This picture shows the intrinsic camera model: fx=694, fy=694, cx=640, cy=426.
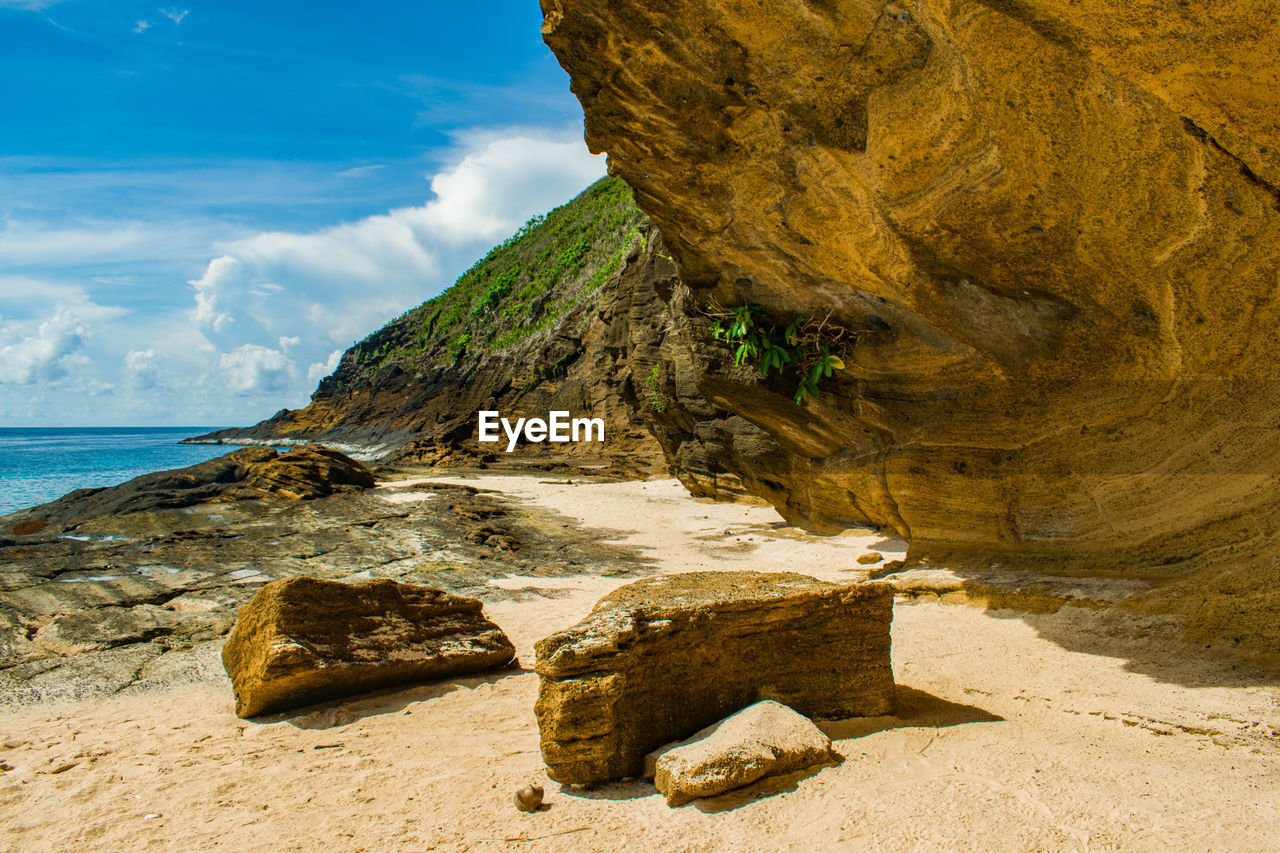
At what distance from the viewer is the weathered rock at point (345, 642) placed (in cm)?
489

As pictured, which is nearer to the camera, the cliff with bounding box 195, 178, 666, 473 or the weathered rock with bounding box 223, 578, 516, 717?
the weathered rock with bounding box 223, 578, 516, 717

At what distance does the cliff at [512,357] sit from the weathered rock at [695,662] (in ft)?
61.0

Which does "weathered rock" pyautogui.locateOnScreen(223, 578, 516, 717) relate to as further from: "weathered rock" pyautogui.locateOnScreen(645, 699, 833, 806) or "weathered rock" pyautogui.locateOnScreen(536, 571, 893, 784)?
"weathered rock" pyautogui.locateOnScreen(645, 699, 833, 806)

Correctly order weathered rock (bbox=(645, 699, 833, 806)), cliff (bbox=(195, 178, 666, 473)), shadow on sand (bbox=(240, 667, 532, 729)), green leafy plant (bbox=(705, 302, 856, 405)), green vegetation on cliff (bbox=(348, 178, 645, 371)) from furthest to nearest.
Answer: green vegetation on cliff (bbox=(348, 178, 645, 371))
cliff (bbox=(195, 178, 666, 473))
green leafy plant (bbox=(705, 302, 856, 405))
shadow on sand (bbox=(240, 667, 532, 729))
weathered rock (bbox=(645, 699, 833, 806))

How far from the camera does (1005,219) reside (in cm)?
512

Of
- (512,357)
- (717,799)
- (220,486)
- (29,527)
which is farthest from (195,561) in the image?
(512,357)

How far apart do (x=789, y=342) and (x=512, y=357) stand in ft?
98.3

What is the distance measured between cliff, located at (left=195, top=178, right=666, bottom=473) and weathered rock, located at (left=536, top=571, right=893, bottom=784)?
61.0ft

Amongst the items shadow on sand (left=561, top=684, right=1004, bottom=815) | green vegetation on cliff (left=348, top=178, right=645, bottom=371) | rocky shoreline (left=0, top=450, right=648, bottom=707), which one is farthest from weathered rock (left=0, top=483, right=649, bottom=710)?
green vegetation on cliff (left=348, top=178, right=645, bottom=371)

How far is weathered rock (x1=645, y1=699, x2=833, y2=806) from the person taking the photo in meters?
3.18

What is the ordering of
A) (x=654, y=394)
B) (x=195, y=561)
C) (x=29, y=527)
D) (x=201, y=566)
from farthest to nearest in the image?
1. (x=654, y=394)
2. (x=29, y=527)
3. (x=195, y=561)
4. (x=201, y=566)

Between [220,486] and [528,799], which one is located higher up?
[220,486]

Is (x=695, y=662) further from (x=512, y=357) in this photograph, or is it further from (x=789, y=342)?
(x=512, y=357)

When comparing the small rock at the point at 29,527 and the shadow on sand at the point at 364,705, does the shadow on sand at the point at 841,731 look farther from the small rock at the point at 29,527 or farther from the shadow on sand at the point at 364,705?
the small rock at the point at 29,527
